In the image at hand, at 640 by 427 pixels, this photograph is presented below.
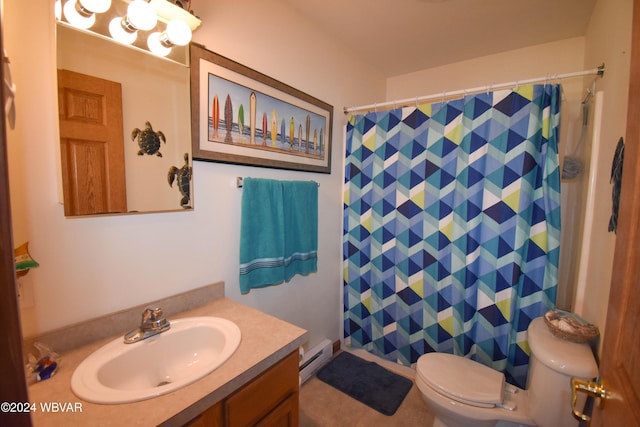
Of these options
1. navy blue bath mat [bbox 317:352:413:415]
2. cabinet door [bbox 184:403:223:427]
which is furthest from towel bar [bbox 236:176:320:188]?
navy blue bath mat [bbox 317:352:413:415]

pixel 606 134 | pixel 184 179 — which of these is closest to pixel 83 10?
pixel 184 179

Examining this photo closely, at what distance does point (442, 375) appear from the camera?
136cm

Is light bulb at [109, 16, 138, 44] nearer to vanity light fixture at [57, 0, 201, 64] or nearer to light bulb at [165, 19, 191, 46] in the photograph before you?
vanity light fixture at [57, 0, 201, 64]

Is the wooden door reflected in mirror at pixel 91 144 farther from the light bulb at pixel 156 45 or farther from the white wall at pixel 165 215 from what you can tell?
the light bulb at pixel 156 45

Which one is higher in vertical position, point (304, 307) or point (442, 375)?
point (304, 307)

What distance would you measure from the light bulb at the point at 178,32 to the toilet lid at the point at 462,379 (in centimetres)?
187

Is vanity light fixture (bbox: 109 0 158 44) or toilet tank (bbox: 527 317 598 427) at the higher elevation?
vanity light fixture (bbox: 109 0 158 44)

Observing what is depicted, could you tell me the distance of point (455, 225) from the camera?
1.68 meters

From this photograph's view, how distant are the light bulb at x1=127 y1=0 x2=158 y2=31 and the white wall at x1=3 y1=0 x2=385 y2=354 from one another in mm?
216

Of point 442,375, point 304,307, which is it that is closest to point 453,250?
point 442,375

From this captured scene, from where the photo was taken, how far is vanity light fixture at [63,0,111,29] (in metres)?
0.83

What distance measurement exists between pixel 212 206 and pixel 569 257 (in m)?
2.24

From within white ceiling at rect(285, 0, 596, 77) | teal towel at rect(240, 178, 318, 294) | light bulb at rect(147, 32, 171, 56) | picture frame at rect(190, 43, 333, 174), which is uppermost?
white ceiling at rect(285, 0, 596, 77)

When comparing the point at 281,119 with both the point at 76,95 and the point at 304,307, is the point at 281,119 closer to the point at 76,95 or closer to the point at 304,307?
the point at 76,95
